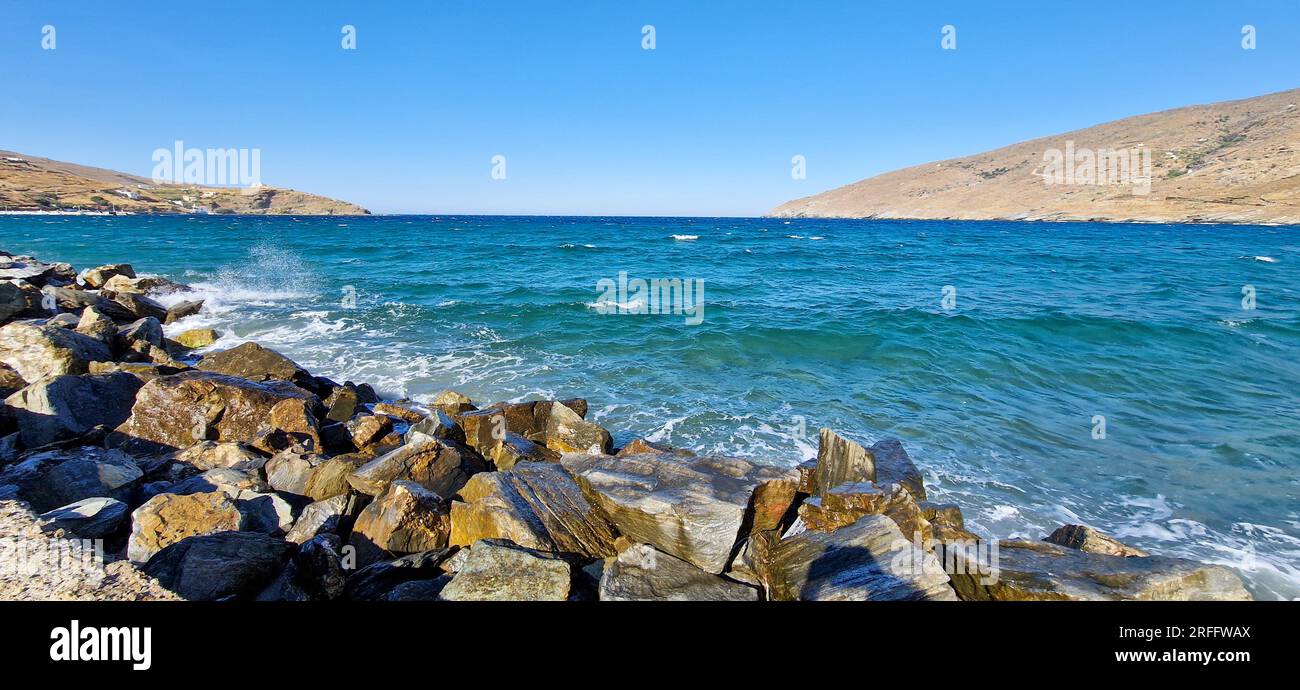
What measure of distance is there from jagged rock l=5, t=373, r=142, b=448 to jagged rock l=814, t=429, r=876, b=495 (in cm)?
1095

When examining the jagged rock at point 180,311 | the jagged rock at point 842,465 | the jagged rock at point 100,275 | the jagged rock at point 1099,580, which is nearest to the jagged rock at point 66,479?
the jagged rock at point 842,465

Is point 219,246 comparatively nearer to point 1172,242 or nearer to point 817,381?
point 817,381

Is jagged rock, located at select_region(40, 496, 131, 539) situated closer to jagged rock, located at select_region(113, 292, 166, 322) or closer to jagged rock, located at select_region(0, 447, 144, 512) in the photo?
jagged rock, located at select_region(0, 447, 144, 512)

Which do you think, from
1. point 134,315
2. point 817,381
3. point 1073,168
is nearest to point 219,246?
point 134,315

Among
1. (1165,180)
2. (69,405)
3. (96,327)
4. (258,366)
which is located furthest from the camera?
(1165,180)

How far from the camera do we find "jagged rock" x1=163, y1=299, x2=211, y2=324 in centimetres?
1838

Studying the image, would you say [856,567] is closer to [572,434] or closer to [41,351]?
[572,434]

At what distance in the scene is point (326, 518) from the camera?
5.74 meters

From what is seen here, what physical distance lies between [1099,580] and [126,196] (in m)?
196

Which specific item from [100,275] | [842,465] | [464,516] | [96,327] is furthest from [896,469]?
[100,275]

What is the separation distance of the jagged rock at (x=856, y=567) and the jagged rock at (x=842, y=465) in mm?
1434

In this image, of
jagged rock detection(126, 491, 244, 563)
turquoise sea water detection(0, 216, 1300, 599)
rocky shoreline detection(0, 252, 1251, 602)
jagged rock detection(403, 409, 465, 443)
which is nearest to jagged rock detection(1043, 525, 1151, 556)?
rocky shoreline detection(0, 252, 1251, 602)
